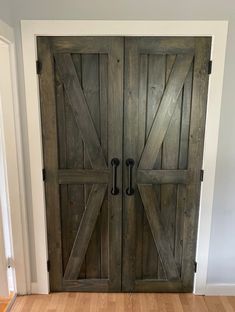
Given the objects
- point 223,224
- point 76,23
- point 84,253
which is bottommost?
point 84,253

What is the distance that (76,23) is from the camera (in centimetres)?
180

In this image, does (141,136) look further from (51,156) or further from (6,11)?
(6,11)

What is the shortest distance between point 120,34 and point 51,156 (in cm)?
100

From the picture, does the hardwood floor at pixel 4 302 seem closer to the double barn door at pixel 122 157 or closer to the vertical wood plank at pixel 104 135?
the double barn door at pixel 122 157

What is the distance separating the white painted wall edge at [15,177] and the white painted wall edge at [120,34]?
77mm

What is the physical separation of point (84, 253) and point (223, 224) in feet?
3.76

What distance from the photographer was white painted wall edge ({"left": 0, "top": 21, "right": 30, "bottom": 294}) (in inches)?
73.6

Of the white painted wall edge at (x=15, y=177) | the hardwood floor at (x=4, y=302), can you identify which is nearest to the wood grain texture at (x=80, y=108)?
the white painted wall edge at (x=15, y=177)

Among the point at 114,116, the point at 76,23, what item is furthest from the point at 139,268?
the point at 76,23

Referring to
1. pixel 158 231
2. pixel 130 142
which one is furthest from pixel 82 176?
Answer: pixel 158 231

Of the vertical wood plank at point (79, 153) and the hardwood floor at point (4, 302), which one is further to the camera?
the hardwood floor at point (4, 302)

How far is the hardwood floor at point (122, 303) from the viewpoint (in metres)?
2.10

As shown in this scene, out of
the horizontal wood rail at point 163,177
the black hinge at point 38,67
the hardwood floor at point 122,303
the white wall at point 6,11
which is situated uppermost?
the white wall at point 6,11

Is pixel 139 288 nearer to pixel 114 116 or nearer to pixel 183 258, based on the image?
pixel 183 258
